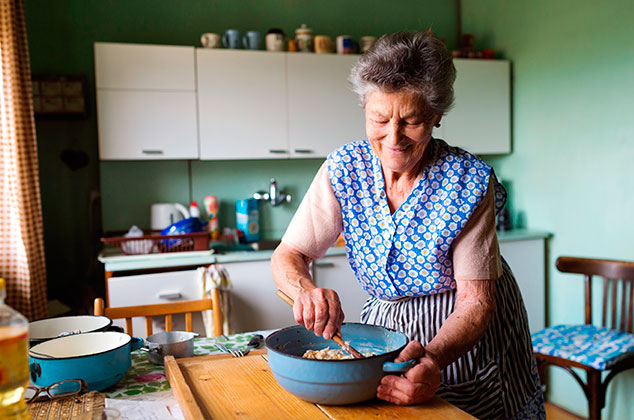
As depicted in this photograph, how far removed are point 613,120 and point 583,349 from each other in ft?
3.84

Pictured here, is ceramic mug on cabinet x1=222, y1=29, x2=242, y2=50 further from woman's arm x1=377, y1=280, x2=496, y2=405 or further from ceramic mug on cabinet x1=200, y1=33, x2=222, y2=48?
woman's arm x1=377, y1=280, x2=496, y2=405

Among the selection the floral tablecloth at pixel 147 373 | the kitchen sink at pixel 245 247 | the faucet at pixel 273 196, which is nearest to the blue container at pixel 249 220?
the faucet at pixel 273 196

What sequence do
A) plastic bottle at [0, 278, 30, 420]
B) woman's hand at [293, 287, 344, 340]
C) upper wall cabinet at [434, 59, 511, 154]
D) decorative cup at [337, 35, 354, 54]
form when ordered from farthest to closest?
upper wall cabinet at [434, 59, 511, 154] → decorative cup at [337, 35, 354, 54] → woman's hand at [293, 287, 344, 340] → plastic bottle at [0, 278, 30, 420]

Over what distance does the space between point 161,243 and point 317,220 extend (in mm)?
1694

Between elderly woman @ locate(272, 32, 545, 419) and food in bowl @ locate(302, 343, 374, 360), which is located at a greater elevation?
elderly woman @ locate(272, 32, 545, 419)

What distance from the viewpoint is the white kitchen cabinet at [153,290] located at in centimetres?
269

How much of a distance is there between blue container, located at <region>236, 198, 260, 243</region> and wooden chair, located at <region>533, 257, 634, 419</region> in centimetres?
161

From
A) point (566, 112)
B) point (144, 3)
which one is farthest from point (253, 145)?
point (566, 112)

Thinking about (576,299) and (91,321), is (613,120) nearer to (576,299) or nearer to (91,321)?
(576,299)

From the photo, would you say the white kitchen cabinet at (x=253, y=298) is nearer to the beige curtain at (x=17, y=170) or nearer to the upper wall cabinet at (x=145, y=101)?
the upper wall cabinet at (x=145, y=101)

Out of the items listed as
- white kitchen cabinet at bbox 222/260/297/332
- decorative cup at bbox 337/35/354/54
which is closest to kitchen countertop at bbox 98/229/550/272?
white kitchen cabinet at bbox 222/260/297/332

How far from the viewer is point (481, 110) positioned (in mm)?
→ 3613

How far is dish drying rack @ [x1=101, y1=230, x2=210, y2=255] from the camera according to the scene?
2.84m

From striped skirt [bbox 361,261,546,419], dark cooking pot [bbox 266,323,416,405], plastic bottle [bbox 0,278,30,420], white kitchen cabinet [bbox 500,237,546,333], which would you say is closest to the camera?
plastic bottle [bbox 0,278,30,420]
